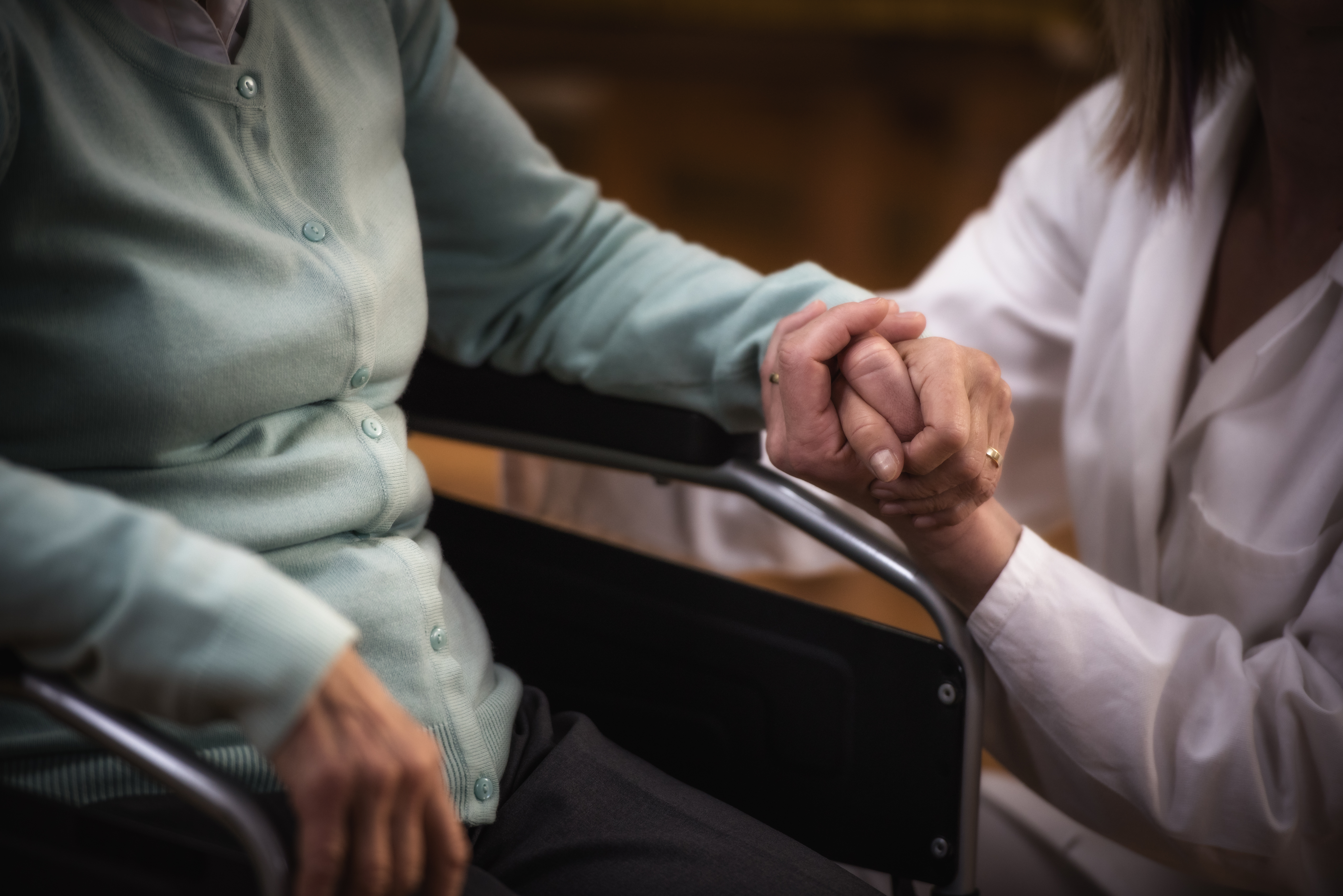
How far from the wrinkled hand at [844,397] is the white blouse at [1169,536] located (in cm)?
13

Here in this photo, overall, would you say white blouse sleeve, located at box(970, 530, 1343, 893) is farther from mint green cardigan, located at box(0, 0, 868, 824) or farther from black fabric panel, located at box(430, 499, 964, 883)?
mint green cardigan, located at box(0, 0, 868, 824)

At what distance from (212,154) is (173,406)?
146 mm

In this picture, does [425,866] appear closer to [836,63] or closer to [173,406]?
[173,406]

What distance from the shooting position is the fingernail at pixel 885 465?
2.10ft

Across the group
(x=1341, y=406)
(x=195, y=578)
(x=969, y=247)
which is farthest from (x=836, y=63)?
(x=195, y=578)

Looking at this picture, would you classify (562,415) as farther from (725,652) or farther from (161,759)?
(161,759)

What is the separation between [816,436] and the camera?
678mm

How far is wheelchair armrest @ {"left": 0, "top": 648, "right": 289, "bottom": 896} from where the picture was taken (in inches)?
16.5

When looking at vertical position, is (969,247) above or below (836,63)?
above

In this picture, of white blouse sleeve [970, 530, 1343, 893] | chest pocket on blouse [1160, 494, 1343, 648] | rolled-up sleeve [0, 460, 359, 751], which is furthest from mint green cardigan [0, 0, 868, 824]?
chest pocket on blouse [1160, 494, 1343, 648]

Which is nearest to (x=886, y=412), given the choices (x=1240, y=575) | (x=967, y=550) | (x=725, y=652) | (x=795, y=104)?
(x=967, y=550)

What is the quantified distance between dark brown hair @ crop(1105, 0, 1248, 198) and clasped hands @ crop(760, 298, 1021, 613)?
336 millimetres

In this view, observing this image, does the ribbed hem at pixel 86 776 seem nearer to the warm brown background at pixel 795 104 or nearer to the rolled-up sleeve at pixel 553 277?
the rolled-up sleeve at pixel 553 277

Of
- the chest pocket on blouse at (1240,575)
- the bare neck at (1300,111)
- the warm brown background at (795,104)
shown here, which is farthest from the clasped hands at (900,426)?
the warm brown background at (795,104)
